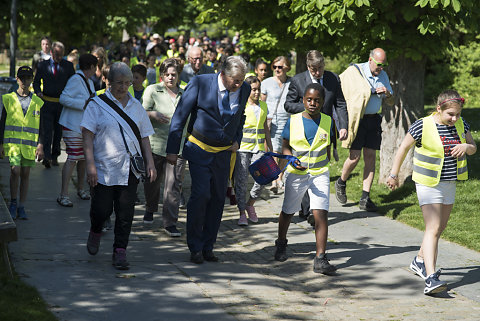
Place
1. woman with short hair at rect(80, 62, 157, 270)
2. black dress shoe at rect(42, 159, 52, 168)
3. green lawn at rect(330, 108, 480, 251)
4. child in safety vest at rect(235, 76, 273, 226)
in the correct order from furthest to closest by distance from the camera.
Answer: black dress shoe at rect(42, 159, 52, 168) < child in safety vest at rect(235, 76, 273, 226) < green lawn at rect(330, 108, 480, 251) < woman with short hair at rect(80, 62, 157, 270)

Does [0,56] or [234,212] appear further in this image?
[0,56]

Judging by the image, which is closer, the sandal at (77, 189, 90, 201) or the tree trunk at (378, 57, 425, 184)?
the sandal at (77, 189, 90, 201)

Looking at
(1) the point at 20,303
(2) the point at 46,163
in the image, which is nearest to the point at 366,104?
(2) the point at 46,163

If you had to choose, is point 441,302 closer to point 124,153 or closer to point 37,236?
point 124,153

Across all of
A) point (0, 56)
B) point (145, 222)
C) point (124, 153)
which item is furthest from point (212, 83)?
point (0, 56)

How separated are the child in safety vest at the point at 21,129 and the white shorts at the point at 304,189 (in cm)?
310

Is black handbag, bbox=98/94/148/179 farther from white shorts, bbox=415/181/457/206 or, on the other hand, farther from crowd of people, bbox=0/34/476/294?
white shorts, bbox=415/181/457/206

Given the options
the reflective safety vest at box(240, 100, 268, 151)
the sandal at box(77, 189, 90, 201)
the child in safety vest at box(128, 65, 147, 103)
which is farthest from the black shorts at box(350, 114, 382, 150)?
the sandal at box(77, 189, 90, 201)

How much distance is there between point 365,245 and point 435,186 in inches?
70.9

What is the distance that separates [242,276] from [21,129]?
3.35 meters

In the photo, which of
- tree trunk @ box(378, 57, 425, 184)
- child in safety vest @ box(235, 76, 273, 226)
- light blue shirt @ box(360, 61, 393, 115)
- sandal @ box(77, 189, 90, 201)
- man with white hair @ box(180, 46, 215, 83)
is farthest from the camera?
tree trunk @ box(378, 57, 425, 184)

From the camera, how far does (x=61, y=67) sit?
12398 millimetres

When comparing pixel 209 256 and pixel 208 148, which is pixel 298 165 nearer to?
pixel 208 148

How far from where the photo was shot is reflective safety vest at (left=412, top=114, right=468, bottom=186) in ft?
22.8
